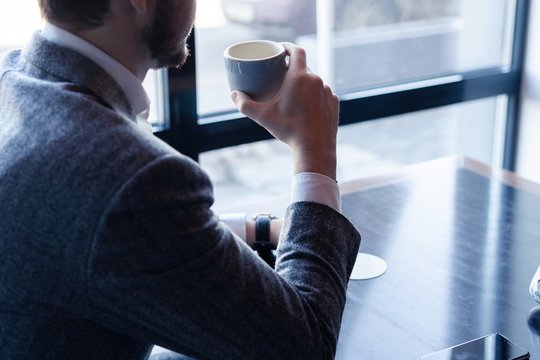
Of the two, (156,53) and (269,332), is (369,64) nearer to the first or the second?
(156,53)

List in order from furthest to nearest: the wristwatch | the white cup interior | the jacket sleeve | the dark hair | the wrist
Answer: the wristwatch, the white cup interior, the wrist, the dark hair, the jacket sleeve

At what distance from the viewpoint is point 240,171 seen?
8.46 ft

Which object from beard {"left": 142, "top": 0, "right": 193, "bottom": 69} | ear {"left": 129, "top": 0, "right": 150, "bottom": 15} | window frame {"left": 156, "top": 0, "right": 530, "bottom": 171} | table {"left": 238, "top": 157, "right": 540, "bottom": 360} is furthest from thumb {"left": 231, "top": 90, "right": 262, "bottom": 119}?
window frame {"left": 156, "top": 0, "right": 530, "bottom": 171}

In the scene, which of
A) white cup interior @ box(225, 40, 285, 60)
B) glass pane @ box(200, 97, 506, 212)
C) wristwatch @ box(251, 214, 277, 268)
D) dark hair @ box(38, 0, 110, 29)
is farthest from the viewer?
glass pane @ box(200, 97, 506, 212)

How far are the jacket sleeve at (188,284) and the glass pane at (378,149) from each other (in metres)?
1.59

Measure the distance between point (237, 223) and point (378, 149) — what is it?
1710mm

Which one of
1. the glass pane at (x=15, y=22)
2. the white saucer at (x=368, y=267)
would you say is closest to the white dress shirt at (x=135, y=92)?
the white saucer at (x=368, y=267)

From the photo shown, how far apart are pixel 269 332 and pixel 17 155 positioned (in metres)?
0.31

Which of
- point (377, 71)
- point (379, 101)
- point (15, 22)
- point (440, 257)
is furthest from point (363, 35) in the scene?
point (440, 257)

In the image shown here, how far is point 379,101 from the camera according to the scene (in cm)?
254

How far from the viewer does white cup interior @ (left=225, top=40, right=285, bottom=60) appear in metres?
1.08

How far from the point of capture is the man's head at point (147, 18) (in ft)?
2.76

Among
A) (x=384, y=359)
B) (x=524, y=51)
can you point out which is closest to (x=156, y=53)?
(x=384, y=359)

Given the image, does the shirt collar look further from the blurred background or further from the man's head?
the blurred background
